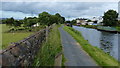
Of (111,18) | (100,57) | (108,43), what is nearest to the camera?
(100,57)

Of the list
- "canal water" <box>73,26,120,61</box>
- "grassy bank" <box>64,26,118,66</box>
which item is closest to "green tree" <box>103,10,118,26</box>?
"canal water" <box>73,26,120,61</box>

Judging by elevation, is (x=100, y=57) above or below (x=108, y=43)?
above

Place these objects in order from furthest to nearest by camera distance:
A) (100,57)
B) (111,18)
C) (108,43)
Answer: (111,18)
(108,43)
(100,57)

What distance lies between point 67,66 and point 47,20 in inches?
2528

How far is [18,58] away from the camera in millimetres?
4586

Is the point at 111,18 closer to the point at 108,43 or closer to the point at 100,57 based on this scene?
the point at 108,43

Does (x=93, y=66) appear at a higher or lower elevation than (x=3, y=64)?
lower

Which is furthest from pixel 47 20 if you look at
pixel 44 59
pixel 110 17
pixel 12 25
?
pixel 44 59

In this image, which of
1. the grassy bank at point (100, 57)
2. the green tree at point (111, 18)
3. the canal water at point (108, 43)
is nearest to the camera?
the grassy bank at point (100, 57)

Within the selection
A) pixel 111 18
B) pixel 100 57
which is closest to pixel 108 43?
pixel 100 57

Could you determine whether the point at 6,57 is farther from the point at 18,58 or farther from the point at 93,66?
the point at 93,66

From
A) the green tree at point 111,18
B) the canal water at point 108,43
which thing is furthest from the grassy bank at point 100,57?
the green tree at point 111,18

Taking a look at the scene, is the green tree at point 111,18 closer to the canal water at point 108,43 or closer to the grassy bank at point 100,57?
the canal water at point 108,43

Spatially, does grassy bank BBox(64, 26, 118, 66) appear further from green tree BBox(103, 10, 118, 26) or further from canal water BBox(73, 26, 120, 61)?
green tree BBox(103, 10, 118, 26)
